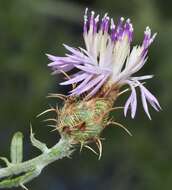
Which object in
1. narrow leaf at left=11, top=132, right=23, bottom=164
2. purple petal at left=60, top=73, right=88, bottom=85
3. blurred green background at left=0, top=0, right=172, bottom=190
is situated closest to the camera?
purple petal at left=60, top=73, right=88, bottom=85

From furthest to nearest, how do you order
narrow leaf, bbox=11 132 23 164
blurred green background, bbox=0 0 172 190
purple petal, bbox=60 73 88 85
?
blurred green background, bbox=0 0 172 190 < narrow leaf, bbox=11 132 23 164 < purple petal, bbox=60 73 88 85

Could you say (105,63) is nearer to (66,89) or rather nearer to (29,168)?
(29,168)

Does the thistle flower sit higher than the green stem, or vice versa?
the thistle flower

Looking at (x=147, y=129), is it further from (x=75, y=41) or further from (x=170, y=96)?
(x=75, y=41)

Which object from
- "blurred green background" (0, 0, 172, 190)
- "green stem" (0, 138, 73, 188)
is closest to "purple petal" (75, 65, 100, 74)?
"green stem" (0, 138, 73, 188)

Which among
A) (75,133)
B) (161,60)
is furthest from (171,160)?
(75,133)

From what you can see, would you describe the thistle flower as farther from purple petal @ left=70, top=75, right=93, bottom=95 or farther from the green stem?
the green stem

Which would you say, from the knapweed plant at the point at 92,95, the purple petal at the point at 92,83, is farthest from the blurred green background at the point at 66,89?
the purple petal at the point at 92,83
